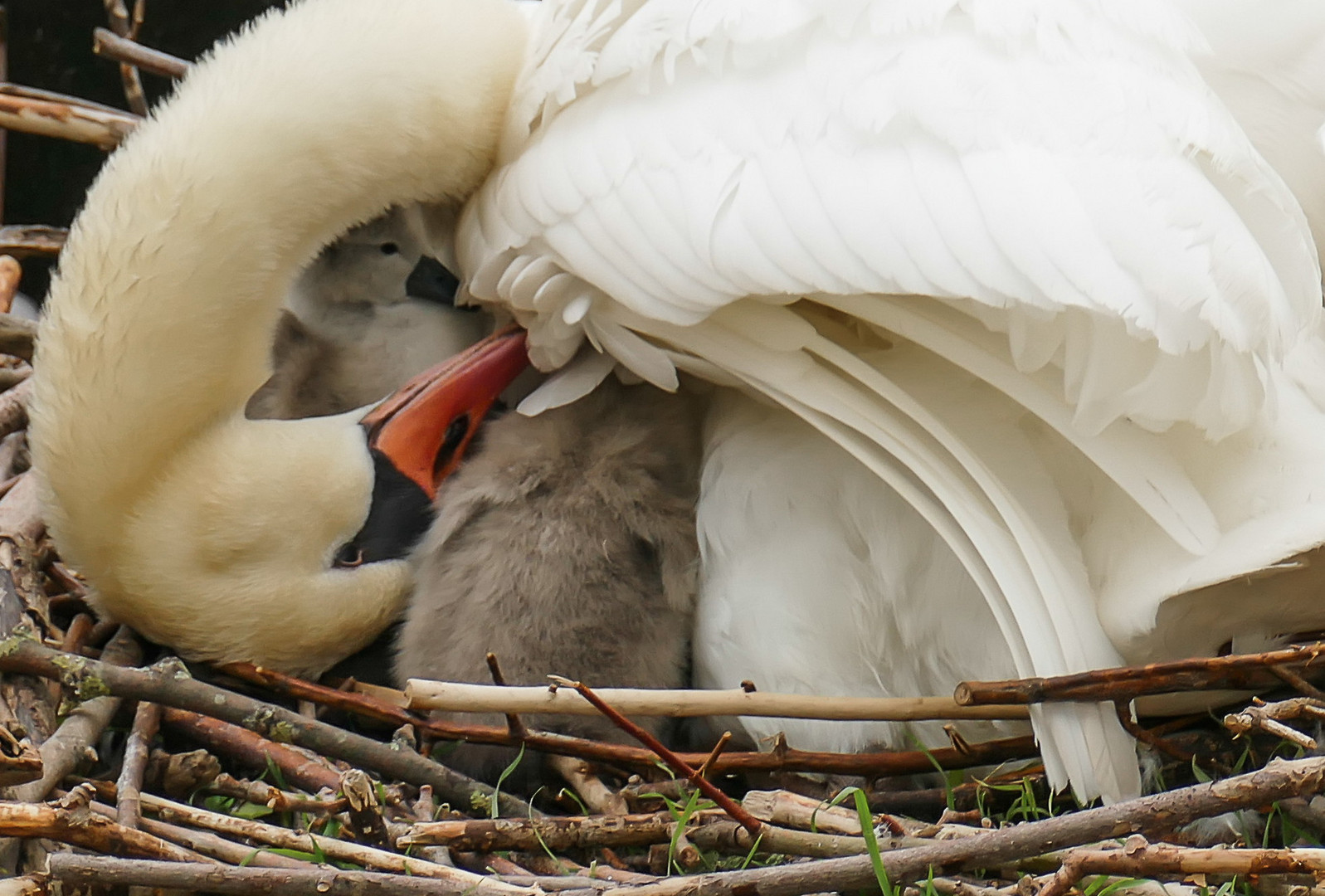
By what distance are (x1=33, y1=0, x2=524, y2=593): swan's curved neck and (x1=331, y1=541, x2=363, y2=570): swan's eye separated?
0.78 feet

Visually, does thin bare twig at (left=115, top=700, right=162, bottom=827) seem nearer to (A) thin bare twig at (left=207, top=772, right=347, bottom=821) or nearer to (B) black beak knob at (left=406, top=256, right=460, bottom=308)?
(A) thin bare twig at (left=207, top=772, right=347, bottom=821)

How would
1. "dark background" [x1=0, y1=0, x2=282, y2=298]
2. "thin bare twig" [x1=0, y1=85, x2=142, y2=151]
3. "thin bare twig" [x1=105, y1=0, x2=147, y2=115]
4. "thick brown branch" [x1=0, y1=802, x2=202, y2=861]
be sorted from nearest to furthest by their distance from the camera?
1. "thick brown branch" [x1=0, y1=802, x2=202, y2=861]
2. "thin bare twig" [x1=0, y1=85, x2=142, y2=151]
3. "thin bare twig" [x1=105, y1=0, x2=147, y2=115]
4. "dark background" [x1=0, y1=0, x2=282, y2=298]

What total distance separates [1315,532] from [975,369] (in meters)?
0.39

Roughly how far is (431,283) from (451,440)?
1.12 feet

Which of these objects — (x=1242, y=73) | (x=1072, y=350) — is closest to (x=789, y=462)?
(x=1072, y=350)

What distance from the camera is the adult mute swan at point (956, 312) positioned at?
1496 mm

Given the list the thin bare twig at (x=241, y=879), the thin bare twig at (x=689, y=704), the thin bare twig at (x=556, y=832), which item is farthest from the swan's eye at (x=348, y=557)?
the thin bare twig at (x=241, y=879)

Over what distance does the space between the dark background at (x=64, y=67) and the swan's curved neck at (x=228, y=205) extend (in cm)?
137

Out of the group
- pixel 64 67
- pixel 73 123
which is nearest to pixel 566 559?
pixel 73 123

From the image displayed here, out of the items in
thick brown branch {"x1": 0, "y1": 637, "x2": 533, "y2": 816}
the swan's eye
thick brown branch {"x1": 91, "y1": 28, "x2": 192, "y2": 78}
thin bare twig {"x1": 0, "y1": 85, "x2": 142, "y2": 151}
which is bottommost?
thick brown branch {"x1": 0, "y1": 637, "x2": 533, "y2": 816}

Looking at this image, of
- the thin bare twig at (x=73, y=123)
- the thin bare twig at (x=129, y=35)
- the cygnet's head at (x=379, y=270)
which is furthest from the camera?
the thin bare twig at (x=129, y=35)

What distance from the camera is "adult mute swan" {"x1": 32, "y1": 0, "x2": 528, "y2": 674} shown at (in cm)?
196

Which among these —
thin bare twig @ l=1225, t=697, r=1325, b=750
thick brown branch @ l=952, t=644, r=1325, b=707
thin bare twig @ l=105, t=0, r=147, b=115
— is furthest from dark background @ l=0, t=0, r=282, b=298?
thin bare twig @ l=1225, t=697, r=1325, b=750

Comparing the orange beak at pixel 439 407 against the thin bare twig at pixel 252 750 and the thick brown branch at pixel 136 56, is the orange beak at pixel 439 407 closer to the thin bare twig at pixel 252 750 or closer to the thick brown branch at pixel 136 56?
the thin bare twig at pixel 252 750
